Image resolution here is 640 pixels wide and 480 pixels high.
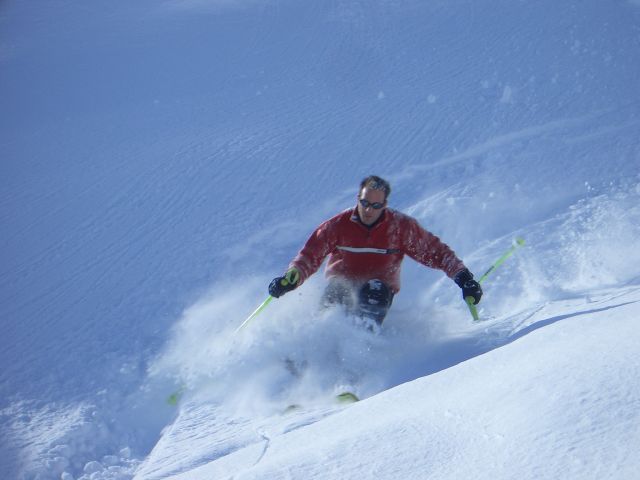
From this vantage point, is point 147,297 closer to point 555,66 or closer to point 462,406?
point 462,406

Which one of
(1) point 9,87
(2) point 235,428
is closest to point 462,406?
(2) point 235,428

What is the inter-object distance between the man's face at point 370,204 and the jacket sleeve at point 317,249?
0.98ft

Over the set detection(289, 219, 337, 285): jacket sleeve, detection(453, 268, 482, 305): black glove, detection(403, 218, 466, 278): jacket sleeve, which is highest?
detection(289, 219, 337, 285): jacket sleeve

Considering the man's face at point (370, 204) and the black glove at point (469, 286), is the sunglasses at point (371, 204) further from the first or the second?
the black glove at point (469, 286)

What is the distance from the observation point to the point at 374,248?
13.5 feet

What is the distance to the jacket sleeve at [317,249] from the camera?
4176 mm

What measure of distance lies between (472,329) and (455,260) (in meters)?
0.52

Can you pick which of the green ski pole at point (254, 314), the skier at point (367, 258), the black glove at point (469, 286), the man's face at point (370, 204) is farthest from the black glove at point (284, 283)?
the black glove at point (469, 286)

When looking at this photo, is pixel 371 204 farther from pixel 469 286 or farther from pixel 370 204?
pixel 469 286

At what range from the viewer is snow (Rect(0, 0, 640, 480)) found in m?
2.06

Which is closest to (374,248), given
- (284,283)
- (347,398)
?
(284,283)

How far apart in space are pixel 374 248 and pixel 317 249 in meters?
0.44

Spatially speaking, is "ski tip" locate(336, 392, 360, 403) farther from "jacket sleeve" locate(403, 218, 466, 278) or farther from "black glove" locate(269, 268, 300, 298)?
"jacket sleeve" locate(403, 218, 466, 278)

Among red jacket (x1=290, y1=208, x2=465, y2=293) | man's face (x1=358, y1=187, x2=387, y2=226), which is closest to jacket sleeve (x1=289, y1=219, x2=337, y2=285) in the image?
red jacket (x1=290, y1=208, x2=465, y2=293)
